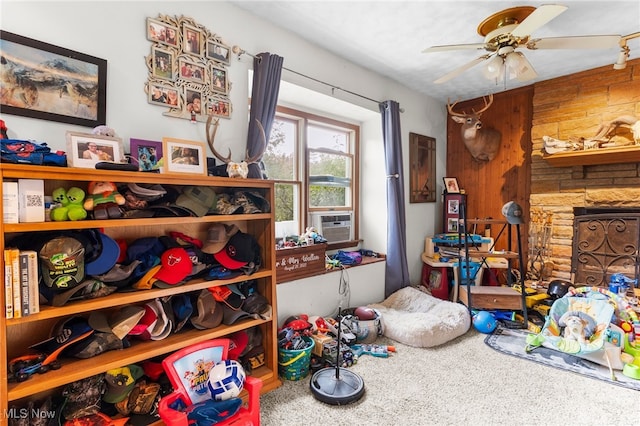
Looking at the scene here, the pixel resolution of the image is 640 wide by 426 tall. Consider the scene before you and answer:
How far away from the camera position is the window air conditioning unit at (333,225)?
324cm

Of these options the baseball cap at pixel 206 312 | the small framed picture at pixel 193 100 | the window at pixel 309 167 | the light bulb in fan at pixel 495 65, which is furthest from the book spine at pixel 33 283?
the light bulb in fan at pixel 495 65

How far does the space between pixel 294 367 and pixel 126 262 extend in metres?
1.19

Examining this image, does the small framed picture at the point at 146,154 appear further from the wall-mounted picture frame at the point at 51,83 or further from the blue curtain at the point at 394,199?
the blue curtain at the point at 394,199

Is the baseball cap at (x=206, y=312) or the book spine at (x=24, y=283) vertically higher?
the book spine at (x=24, y=283)

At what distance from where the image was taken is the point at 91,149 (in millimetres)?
1495

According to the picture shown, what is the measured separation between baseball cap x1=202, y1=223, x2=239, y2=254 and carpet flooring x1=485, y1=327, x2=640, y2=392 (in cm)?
221

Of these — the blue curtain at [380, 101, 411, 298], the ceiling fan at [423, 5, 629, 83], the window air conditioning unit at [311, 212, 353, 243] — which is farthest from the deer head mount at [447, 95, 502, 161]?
the window air conditioning unit at [311, 212, 353, 243]

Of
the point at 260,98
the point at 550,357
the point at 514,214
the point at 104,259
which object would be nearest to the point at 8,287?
the point at 104,259

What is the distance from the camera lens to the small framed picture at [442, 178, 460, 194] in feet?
13.7

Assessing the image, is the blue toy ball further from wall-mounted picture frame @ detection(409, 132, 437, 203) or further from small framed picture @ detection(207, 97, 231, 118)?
small framed picture @ detection(207, 97, 231, 118)

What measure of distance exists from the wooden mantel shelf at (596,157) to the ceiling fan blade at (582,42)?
1291 mm

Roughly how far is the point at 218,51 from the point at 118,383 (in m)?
1.98

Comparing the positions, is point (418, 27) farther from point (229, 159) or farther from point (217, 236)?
point (217, 236)

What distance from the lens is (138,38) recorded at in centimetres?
179
